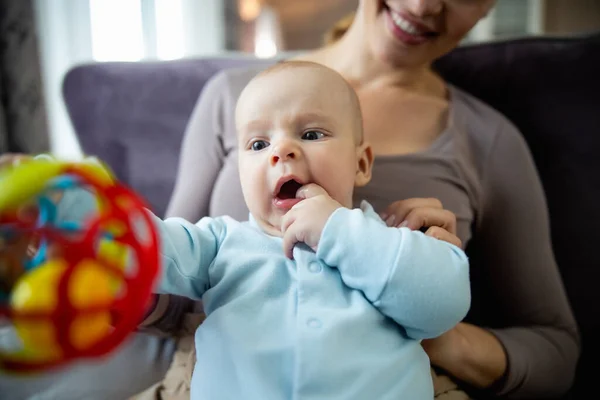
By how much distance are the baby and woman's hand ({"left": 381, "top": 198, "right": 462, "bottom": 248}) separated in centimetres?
5

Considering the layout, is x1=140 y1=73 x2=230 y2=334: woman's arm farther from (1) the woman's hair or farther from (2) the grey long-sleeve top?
(1) the woman's hair

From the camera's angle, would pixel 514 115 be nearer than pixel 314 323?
No

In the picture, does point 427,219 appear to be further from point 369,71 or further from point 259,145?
point 369,71

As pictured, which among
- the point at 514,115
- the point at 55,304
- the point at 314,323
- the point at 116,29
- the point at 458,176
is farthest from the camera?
the point at 116,29

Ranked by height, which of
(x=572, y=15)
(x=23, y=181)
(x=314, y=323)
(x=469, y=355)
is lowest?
(x=469, y=355)

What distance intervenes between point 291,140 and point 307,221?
12 centimetres

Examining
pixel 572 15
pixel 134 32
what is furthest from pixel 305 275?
pixel 572 15

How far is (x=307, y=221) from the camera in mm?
637

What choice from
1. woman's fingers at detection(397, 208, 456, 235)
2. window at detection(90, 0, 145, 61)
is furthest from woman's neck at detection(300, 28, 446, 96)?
window at detection(90, 0, 145, 61)

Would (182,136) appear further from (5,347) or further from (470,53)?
(5,347)

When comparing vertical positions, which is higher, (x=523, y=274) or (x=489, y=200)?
(x=489, y=200)

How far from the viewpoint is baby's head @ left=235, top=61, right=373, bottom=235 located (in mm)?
689

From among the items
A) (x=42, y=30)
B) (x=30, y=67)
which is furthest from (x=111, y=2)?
(x=30, y=67)

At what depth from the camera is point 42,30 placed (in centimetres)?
191
